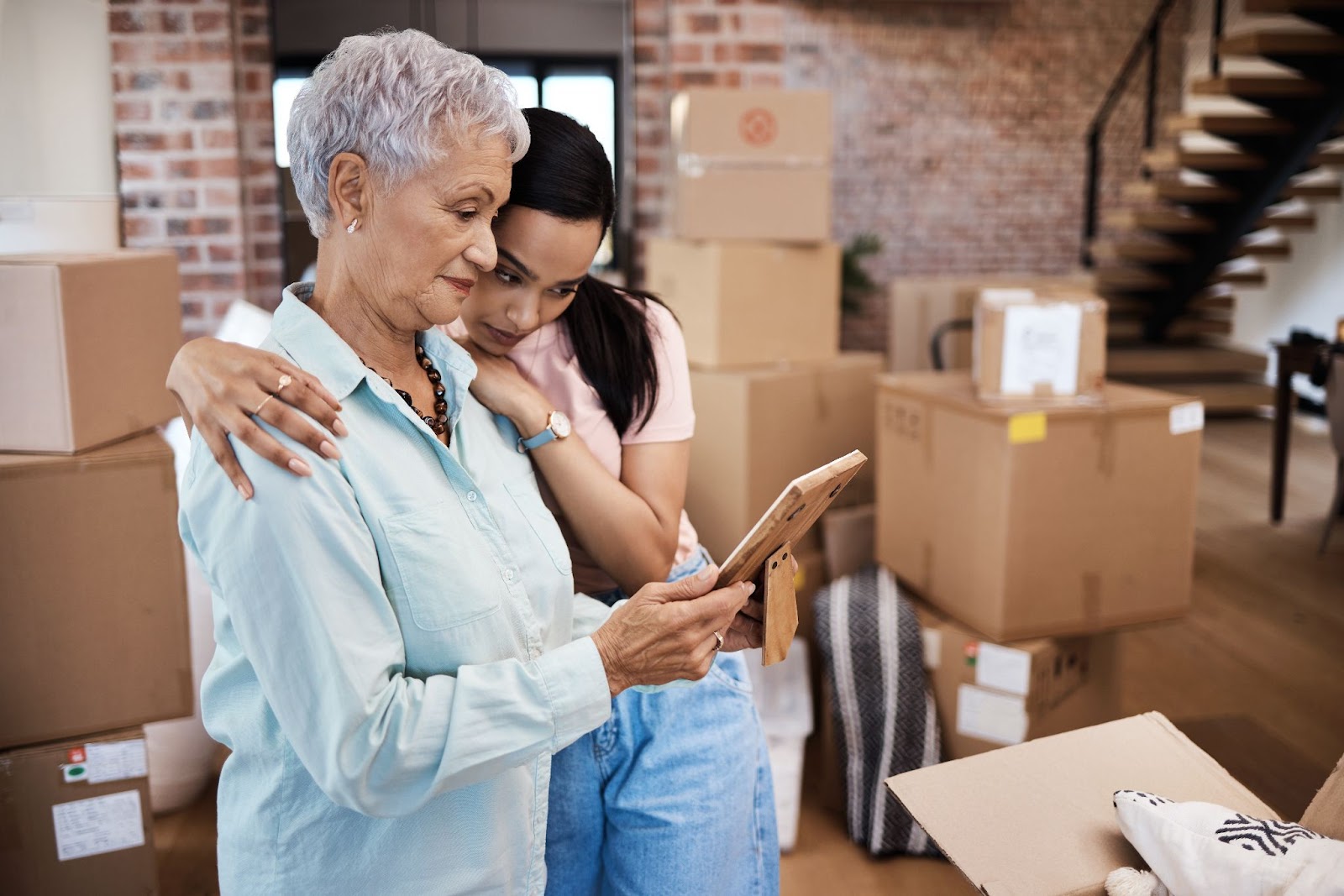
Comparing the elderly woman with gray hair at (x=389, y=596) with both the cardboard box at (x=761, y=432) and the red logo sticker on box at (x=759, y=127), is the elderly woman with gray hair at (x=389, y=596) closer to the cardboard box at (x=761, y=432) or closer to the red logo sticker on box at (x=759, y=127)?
the cardboard box at (x=761, y=432)

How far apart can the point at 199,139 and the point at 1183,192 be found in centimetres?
521

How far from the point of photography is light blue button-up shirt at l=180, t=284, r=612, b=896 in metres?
0.92

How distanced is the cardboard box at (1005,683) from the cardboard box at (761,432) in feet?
1.74

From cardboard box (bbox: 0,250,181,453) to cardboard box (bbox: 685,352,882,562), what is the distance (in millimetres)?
1394

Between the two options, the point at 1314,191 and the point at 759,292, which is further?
the point at 1314,191

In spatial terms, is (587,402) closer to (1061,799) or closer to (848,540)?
(1061,799)

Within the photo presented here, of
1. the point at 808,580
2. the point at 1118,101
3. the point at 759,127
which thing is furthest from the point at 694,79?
the point at 1118,101

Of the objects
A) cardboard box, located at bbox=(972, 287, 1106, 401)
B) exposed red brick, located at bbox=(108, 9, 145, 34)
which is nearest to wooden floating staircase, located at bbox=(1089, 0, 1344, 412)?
cardboard box, located at bbox=(972, 287, 1106, 401)

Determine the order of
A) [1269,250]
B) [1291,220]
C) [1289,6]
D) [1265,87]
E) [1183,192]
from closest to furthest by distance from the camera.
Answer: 1. [1289,6]
2. [1265,87]
3. [1183,192]
4. [1291,220]
5. [1269,250]

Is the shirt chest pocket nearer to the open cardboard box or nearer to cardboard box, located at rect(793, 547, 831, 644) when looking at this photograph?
the open cardboard box

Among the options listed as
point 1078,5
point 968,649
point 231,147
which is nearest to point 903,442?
point 968,649

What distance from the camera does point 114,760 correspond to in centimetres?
183

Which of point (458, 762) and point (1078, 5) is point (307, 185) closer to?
point (458, 762)

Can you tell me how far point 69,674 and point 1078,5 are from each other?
639cm
